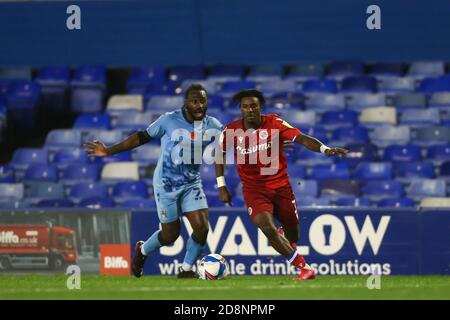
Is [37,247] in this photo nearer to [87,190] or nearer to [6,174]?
[87,190]

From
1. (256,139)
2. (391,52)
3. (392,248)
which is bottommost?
(392,248)

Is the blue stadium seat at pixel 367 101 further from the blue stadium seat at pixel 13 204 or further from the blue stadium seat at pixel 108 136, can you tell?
the blue stadium seat at pixel 13 204

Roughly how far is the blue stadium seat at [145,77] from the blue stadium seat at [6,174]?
10.8ft

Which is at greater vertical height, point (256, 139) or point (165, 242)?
point (256, 139)

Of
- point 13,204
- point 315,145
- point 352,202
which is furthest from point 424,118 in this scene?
point 315,145

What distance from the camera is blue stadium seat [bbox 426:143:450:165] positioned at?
67.4 feet

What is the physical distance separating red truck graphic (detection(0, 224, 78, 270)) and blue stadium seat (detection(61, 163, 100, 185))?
14.4 ft

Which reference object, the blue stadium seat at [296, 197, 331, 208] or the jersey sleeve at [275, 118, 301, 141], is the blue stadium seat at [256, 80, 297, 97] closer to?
the blue stadium seat at [296, 197, 331, 208]

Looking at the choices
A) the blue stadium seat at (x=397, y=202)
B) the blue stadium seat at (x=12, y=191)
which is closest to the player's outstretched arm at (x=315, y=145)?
the blue stadium seat at (x=397, y=202)

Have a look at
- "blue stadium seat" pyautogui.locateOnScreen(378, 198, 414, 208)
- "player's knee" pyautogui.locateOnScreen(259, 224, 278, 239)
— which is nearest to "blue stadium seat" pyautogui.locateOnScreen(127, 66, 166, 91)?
"blue stadium seat" pyautogui.locateOnScreen(378, 198, 414, 208)

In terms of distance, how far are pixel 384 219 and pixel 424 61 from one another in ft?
24.1
